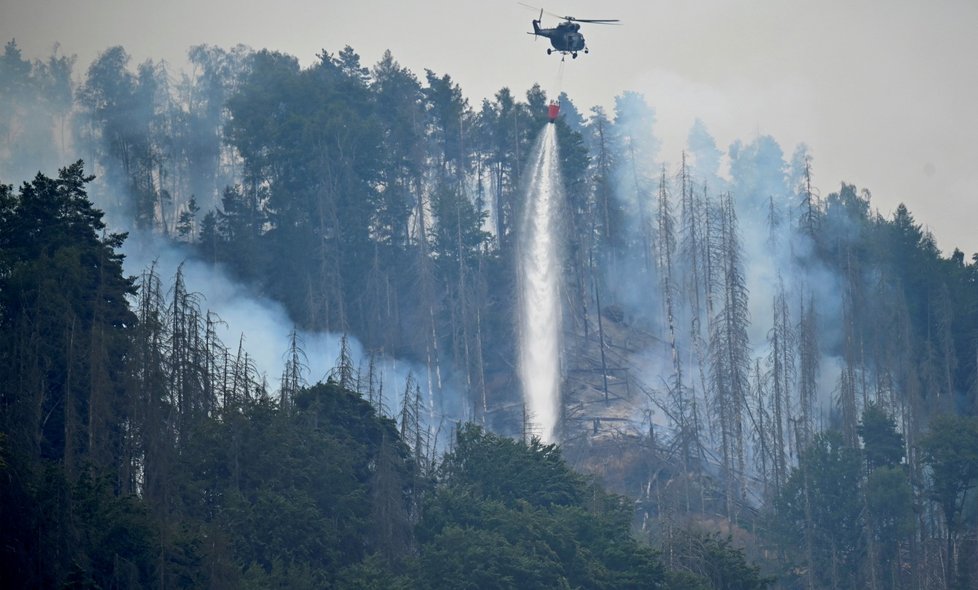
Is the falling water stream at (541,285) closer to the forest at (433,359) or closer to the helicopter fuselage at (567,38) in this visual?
the forest at (433,359)

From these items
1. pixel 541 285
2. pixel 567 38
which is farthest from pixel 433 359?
pixel 567 38

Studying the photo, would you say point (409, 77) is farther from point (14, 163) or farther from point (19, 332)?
point (19, 332)

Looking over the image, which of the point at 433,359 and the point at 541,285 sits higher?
the point at 541,285

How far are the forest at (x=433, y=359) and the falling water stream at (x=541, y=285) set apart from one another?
32.3 inches

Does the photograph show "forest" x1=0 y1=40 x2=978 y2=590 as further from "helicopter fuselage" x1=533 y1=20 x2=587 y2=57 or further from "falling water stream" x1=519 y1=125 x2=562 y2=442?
"helicopter fuselage" x1=533 y1=20 x2=587 y2=57

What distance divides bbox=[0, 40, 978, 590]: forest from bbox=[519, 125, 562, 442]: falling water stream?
0.82m

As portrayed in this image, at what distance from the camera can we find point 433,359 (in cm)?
9919

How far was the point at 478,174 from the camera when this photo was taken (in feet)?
375

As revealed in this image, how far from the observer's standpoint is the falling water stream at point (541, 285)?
3725 inches

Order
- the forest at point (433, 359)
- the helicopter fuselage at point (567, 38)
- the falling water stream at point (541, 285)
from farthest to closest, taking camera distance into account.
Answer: the falling water stream at point (541, 285), the helicopter fuselage at point (567, 38), the forest at point (433, 359)

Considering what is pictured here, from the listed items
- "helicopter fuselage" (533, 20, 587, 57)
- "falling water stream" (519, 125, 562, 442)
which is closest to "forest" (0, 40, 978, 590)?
"falling water stream" (519, 125, 562, 442)

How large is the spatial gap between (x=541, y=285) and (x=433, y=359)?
23.9 ft

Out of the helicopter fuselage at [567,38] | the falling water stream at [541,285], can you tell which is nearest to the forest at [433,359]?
the falling water stream at [541,285]

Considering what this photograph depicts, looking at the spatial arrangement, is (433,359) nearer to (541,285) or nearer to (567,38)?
(541,285)
